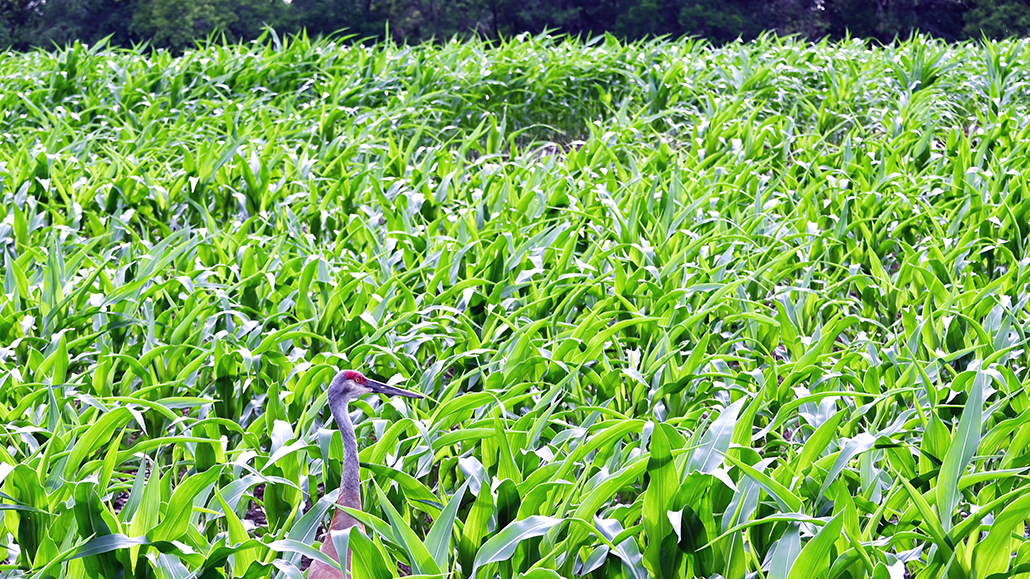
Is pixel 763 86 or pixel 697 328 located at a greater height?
pixel 763 86

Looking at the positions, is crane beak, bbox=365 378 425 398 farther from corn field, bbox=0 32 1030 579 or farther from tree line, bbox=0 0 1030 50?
tree line, bbox=0 0 1030 50

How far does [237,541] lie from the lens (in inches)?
59.4

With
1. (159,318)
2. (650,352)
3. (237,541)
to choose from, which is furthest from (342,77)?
(237,541)

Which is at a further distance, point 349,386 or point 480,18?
point 480,18

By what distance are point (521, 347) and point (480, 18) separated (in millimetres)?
19776

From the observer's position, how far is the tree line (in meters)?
19.8

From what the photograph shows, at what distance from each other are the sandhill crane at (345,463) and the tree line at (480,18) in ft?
61.3

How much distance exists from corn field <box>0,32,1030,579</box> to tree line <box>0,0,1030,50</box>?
52.0 ft

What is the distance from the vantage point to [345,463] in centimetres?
154

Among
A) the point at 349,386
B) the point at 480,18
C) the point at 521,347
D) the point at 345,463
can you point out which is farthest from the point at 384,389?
the point at 480,18

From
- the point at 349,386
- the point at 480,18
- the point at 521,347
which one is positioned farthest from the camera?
the point at 480,18

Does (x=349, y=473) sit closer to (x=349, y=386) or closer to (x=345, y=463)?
(x=345, y=463)

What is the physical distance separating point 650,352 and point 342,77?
396 centimetres

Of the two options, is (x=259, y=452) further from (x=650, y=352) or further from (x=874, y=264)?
(x=874, y=264)
